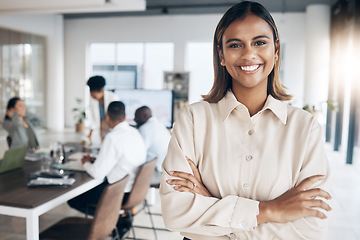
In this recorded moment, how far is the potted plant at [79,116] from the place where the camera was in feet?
34.7

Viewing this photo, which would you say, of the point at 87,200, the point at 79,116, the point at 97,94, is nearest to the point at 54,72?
the point at 79,116

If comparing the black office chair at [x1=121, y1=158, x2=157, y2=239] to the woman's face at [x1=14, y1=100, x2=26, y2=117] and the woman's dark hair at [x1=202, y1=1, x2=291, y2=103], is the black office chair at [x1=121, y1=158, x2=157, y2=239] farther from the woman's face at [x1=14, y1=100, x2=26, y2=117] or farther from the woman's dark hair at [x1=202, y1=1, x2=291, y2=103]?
the woman's face at [x1=14, y1=100, x2=26, y2=117]

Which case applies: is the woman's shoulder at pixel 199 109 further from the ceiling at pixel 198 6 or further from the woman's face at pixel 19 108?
the ceiling at pixel 198 6

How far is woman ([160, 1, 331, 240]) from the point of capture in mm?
1016

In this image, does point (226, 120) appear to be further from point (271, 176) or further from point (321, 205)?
point (321, 205)

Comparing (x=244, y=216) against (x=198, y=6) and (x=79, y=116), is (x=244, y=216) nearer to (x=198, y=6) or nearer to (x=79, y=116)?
(x=198, y=6)

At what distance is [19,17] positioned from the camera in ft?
30.9

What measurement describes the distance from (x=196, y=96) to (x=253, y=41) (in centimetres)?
989

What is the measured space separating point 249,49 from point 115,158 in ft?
6.09

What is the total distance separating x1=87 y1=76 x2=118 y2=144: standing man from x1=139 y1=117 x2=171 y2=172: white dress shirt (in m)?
0.69

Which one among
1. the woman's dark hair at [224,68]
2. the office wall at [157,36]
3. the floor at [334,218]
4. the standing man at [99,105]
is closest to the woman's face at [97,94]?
the standing man at [99,105]

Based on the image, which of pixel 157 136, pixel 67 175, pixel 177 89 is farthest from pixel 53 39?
pixel 67 175

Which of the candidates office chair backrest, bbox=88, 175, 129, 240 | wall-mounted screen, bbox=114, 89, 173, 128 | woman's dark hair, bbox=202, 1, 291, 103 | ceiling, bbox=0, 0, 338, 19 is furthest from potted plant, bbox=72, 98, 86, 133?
woman's dark hair, bbox=202, 1, 291, 103

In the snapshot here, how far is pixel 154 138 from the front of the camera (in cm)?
351
